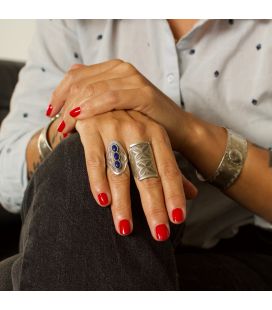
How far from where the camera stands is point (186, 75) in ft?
2.51

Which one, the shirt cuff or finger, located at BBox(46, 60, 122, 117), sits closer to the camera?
finger, located at BBox(46, 60, 122, 117)

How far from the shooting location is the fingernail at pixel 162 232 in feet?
1.58

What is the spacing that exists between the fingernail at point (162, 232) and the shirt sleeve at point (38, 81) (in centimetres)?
42

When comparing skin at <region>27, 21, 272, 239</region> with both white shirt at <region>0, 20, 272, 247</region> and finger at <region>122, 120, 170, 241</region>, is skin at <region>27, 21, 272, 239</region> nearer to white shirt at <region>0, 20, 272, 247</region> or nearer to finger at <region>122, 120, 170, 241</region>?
finger at <region>122, 120, 170, 241</region>

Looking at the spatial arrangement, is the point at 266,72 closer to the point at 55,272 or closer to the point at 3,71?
the point at 55,272

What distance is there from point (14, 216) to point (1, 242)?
8 cm

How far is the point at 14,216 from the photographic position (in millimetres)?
1076

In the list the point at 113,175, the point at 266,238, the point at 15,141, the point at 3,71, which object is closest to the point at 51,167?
the point at 113,175

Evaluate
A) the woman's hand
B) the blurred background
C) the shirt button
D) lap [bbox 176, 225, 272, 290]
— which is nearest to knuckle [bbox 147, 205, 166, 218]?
the woman's hand

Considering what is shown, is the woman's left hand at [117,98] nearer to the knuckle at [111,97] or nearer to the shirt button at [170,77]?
the knuckle at [111,97]

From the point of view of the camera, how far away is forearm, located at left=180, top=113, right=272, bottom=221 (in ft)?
2.07

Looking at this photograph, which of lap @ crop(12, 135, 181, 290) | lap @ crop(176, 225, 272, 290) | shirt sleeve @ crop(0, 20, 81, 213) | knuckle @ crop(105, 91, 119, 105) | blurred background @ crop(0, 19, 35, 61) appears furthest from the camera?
blurred background @ crop(0, 19, 35, 61)

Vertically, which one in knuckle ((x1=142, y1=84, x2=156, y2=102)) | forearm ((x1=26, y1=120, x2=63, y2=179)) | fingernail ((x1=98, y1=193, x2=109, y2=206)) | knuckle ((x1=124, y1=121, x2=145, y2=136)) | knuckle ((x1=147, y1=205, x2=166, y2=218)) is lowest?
forearm ((x1=26, y1=120, x2=63, y2=179))
